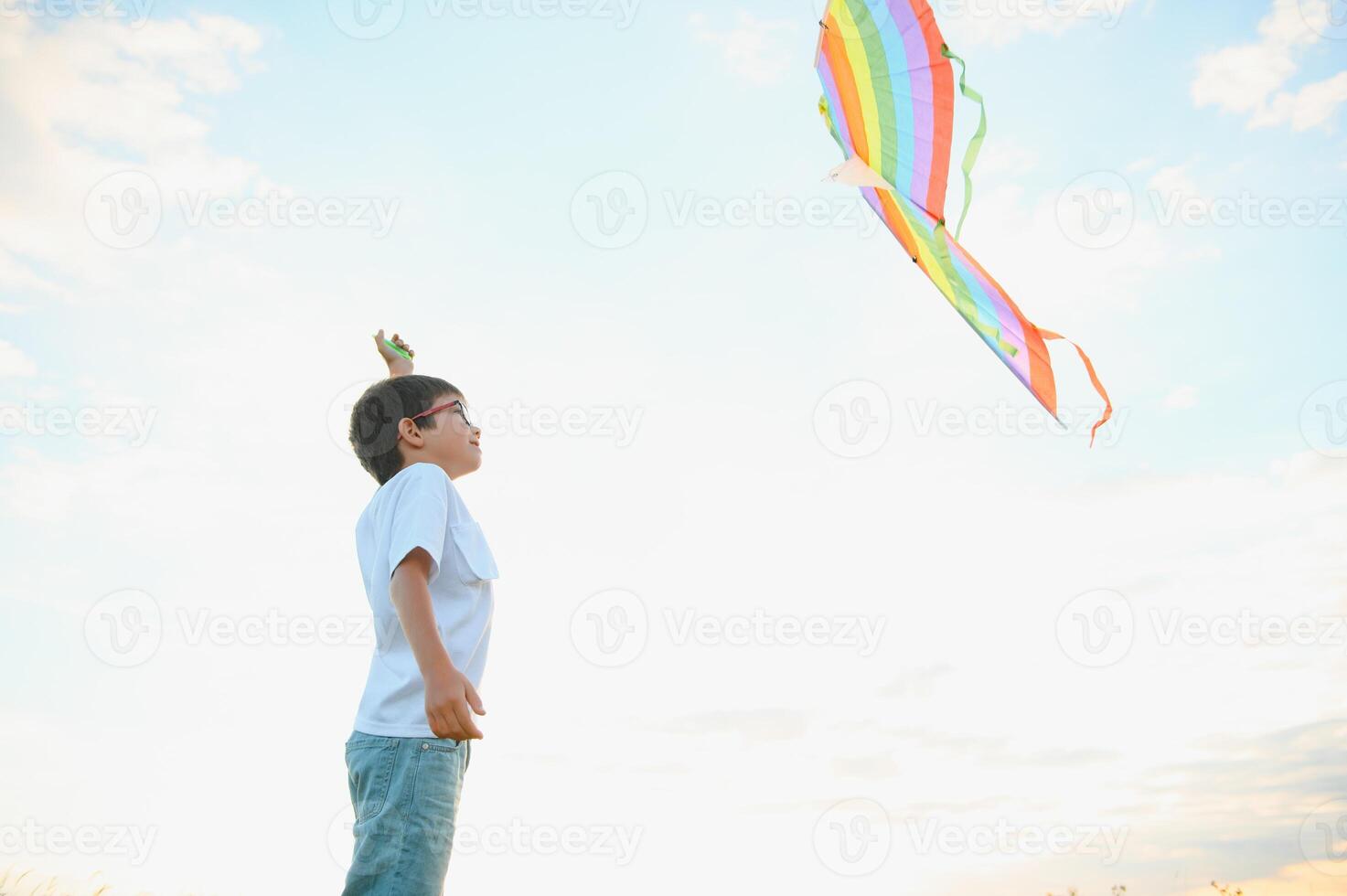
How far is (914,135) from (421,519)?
7.67 feet

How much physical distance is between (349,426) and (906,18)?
2312 mm

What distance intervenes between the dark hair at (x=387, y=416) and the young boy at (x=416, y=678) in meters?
0.13

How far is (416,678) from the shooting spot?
2502 millimetres

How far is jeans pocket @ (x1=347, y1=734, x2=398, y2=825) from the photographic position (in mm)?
2387

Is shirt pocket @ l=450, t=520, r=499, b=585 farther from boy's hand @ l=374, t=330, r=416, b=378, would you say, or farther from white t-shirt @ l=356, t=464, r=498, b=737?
boy's hand @ l=374, t=330, r=416, b=378

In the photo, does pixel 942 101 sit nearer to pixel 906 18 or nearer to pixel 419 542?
pixel 906 18

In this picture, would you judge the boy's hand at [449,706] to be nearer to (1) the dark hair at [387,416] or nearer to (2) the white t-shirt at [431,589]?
(2) the white t-shirt at [431,589]

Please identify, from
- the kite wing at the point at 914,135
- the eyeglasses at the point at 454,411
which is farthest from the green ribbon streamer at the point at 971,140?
the eyeglasses at the point at 454,411

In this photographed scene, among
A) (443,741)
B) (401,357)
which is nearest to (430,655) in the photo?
(443,741)

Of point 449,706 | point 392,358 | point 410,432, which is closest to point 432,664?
point 449,706

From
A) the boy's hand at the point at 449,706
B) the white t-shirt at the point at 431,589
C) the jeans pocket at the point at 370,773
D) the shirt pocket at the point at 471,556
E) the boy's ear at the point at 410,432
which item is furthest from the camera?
the boy's ear at the point at 410,432

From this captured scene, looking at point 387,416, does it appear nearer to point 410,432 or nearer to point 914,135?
point 410,432

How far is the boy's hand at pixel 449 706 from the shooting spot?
2.27 meters

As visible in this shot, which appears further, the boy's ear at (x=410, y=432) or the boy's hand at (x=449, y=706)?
the boy's ear at (x=410, y=432)
